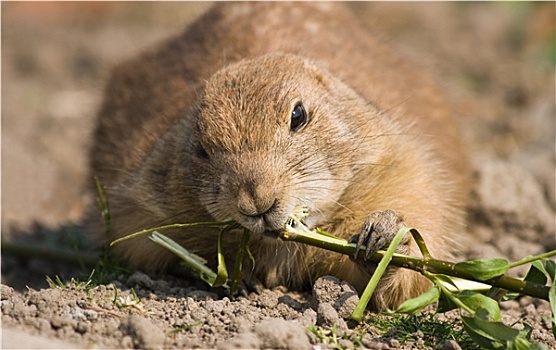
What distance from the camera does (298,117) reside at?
4703 millimetres

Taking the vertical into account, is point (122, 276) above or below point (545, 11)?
below

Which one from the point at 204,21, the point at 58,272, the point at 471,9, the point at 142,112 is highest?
the point at 471,9

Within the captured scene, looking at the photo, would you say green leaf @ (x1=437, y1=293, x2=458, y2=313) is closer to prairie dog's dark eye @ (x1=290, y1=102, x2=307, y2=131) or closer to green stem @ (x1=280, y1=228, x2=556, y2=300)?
green stem @ (x1=280, y1=228, x2=556, y2=300)

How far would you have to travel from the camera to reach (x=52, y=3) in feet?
41.1

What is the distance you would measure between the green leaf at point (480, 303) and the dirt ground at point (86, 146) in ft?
1.07

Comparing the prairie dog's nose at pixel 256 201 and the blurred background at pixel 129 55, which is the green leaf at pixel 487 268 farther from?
the blurred background at pixel 129 55

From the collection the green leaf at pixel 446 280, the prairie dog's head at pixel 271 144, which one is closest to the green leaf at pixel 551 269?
the green leaf at pixel 446 280

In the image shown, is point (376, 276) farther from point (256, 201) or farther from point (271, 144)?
point (271, 144)

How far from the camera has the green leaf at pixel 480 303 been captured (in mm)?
3969

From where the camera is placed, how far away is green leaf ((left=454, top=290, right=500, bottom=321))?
13.0 ft

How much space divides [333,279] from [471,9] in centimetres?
849

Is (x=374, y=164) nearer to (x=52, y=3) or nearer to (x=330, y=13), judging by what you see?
(x=330, y=13)

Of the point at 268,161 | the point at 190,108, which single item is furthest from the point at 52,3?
the point at 268,161

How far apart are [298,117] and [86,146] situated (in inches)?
136
